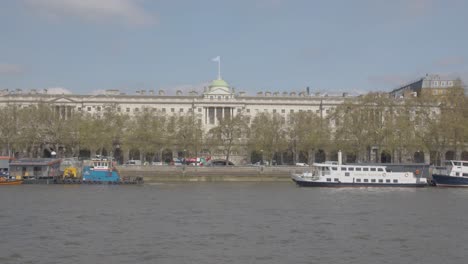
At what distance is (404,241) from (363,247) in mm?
3414

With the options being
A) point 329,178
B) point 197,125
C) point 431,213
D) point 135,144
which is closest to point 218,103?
point 197,125

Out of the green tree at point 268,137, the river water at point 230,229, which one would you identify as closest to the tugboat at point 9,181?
the river water at point 230,229

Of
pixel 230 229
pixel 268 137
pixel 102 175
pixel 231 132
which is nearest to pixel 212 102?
pixel 231 132

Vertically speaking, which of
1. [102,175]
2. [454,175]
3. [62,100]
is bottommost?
[102,175]

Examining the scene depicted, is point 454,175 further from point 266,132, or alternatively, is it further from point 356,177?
point 266,132

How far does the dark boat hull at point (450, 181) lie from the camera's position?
8862 centimetres

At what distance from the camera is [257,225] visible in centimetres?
4569

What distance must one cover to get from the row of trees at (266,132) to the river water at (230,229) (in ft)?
134

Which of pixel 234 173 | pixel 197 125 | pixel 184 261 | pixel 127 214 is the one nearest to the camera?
pixel 184 261

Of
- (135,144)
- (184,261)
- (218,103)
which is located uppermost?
(218,103)

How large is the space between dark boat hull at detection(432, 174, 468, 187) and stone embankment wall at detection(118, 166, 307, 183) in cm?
2325

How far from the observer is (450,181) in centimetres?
8925

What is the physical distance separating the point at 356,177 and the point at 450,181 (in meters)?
12.7

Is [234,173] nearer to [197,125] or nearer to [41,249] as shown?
[197,125]
